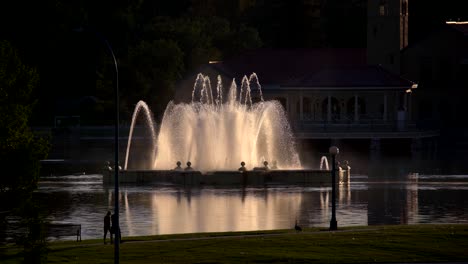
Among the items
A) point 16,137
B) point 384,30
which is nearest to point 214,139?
point 16,137

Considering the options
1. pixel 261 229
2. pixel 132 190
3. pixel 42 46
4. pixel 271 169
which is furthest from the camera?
pixel 42 46

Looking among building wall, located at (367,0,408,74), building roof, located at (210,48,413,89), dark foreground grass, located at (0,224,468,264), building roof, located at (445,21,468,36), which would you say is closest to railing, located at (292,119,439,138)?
building roof, located at (210,48,413,89)

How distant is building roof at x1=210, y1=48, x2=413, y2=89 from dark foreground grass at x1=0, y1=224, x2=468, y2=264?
259 ft

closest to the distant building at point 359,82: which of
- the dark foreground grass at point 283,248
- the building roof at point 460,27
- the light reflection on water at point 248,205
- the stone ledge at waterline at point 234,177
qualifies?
the building roof at point 460,27

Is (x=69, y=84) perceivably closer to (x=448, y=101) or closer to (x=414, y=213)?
(x=448, y=101)

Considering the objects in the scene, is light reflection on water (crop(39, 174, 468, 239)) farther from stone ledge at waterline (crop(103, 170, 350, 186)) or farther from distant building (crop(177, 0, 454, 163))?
distant building (crop(177, 0, 454, 163))

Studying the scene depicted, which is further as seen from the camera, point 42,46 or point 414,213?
point 42,46

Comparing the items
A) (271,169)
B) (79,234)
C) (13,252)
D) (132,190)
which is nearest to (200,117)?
(271,169)

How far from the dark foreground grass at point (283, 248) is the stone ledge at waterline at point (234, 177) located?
29.8 meters

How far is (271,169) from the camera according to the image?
87.3 metres

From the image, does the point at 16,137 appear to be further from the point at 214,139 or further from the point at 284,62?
the point at 284,62

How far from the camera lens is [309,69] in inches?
5659

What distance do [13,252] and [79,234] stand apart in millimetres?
6067

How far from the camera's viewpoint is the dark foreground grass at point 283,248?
153 ft
